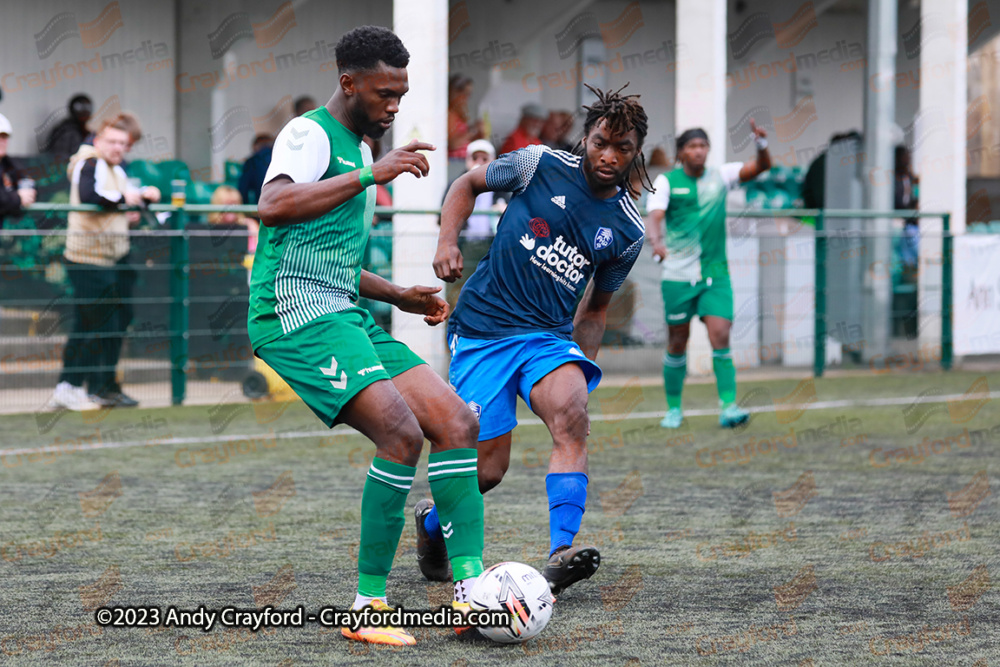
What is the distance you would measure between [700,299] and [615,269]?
15.9 feet

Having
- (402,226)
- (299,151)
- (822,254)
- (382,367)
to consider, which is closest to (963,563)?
(382,367)

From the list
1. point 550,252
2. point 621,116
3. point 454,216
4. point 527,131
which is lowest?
point 550,252

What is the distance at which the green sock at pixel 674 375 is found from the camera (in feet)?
34.8

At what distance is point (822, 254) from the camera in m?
15.2

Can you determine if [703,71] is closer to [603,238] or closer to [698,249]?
[698,249]

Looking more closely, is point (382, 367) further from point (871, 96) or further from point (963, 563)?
point (871, 96)

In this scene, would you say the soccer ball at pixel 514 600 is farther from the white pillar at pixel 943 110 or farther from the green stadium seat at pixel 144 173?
the white pillar at pixel 943 110

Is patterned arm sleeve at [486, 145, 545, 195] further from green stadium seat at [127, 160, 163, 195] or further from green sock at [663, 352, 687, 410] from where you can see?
green stadium seat at [127, 160, 163, 195]

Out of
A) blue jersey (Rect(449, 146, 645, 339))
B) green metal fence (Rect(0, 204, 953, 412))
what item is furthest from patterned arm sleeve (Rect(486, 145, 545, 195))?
green metal fence (Rect(0, 204, 953, 412))

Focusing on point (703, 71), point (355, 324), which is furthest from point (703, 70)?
point (355, 324)

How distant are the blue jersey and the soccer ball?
127 centimetres

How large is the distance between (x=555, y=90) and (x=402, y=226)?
34.5 feet

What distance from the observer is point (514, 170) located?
5.52 metres

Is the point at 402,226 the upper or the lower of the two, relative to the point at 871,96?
lower
